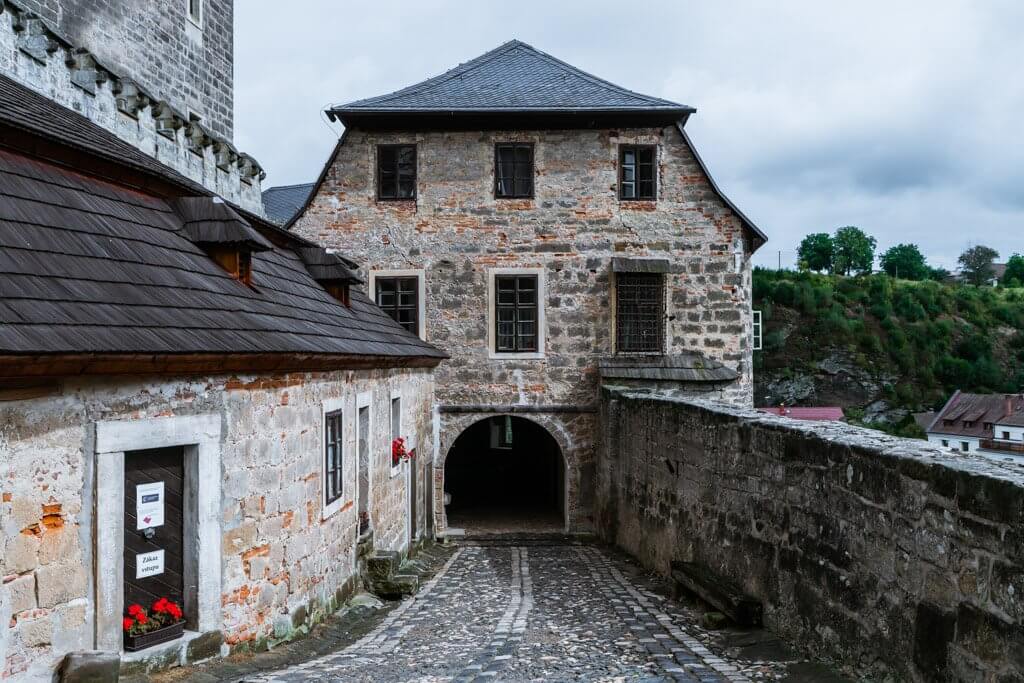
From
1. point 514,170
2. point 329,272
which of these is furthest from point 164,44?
point 329,272

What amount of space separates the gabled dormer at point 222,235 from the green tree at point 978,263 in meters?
85.5

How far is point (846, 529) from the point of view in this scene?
6070mm

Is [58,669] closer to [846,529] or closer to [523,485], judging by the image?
[846,529]

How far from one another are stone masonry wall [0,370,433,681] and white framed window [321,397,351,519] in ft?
0.30

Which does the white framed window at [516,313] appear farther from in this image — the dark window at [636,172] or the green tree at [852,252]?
the green tree at [852,252]

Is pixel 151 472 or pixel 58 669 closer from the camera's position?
pixel 58 669

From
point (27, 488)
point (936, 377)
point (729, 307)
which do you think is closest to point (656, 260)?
point (729, 307)

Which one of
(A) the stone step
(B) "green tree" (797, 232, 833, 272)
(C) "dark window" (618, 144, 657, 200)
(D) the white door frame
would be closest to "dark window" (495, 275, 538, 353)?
(C) "dark window" (618, 144, 657, 200)

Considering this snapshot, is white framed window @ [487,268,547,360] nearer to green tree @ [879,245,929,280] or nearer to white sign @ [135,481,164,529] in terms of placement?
white sign @ [135,481,164,529]

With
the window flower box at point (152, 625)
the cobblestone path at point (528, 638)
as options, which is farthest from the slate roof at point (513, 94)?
the window flower box at point (152, 625)

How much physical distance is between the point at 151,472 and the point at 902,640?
15.8ft

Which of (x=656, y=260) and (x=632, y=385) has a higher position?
(x=656, y=260)

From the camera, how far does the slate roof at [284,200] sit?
23.0 metres

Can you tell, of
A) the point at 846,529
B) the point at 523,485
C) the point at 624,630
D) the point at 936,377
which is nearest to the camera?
the point at 846,529
